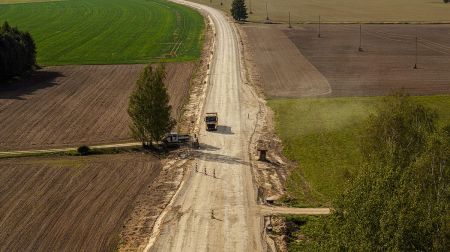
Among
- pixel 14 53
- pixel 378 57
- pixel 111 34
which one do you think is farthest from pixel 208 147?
pixel 111 34

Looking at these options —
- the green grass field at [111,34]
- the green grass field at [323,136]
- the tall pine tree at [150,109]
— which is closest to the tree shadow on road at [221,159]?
the green grass field at [323,136]

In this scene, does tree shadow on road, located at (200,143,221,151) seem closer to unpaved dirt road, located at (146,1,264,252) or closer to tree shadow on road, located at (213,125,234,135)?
unpaved dirt road, located at (146,1,264,252)

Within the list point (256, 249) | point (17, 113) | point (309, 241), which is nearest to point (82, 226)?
point (256, 249)

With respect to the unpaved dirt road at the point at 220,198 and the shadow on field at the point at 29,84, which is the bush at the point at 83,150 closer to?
the unpaved dirt road at the point at 220,198

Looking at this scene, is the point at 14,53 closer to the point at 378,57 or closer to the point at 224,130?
the point at 224,130

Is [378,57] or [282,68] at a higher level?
[378,57]

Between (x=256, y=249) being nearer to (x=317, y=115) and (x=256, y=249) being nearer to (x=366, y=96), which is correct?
(x=317, y=115)

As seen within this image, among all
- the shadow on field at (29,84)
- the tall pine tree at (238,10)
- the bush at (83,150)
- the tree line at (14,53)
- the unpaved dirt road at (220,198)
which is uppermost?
the tall pine tree at (238,10)
